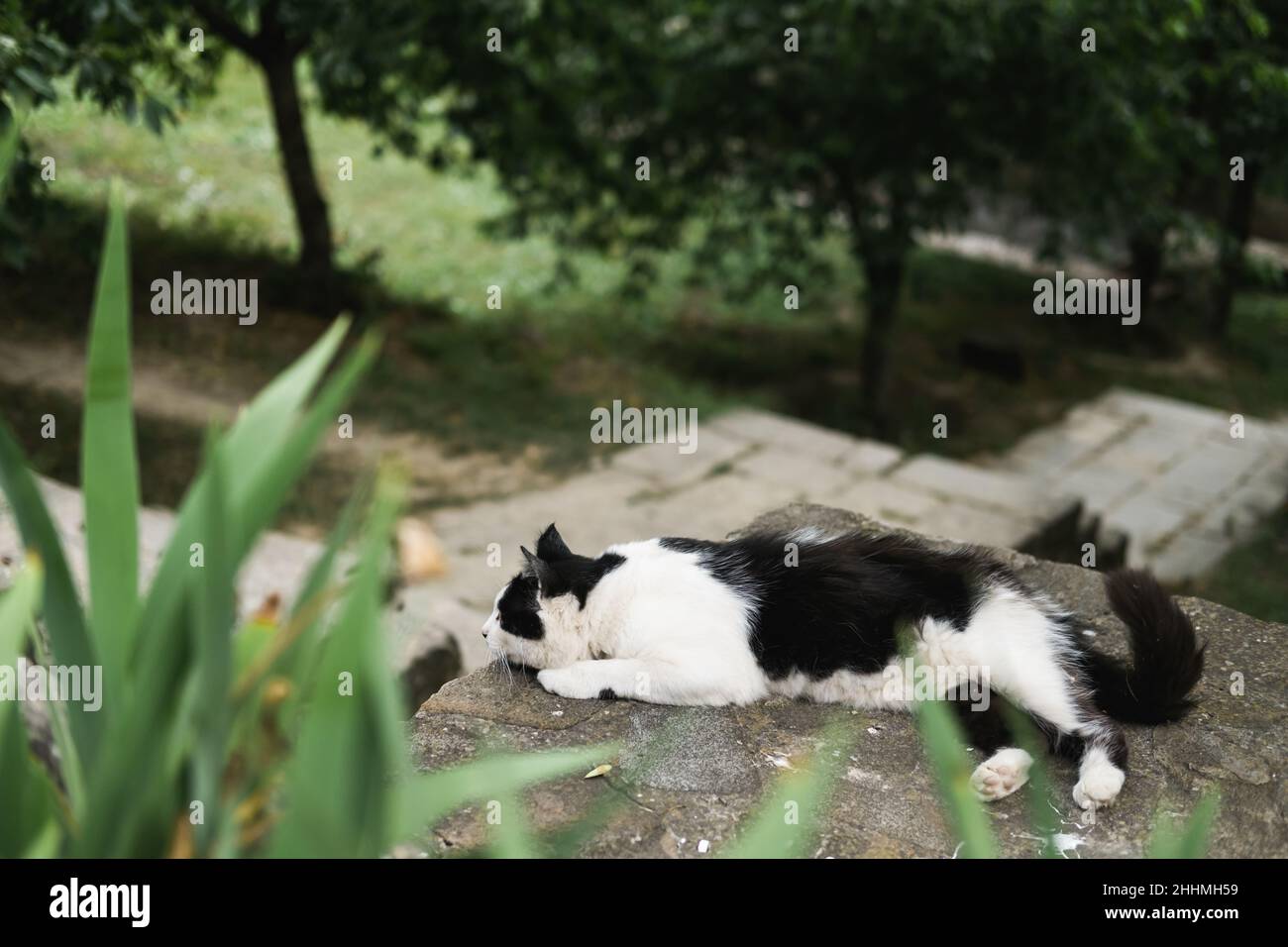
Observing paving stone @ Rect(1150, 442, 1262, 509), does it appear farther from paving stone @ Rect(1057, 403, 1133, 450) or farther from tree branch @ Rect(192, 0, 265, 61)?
tree branch @ Rect(192, 0, 265, 61)

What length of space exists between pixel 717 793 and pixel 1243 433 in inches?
309

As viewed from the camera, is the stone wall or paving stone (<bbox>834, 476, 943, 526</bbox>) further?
paving stone (<bbox>834, 476, 943, 526</bbox>)

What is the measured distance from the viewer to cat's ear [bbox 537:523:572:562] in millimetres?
2996

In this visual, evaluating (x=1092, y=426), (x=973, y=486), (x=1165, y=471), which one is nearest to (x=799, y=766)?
(x=973, y=486)

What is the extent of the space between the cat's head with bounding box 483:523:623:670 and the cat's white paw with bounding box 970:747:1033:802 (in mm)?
932

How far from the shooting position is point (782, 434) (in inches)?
282

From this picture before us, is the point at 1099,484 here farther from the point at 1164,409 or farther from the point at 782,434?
→ the point at 782,434

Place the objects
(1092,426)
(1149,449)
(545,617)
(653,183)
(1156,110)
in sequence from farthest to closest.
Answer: (1092,426) → (1149,449) → (653,183) → (1156,110) → (545,617)

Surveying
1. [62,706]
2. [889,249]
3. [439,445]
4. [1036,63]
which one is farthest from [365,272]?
[62,706]

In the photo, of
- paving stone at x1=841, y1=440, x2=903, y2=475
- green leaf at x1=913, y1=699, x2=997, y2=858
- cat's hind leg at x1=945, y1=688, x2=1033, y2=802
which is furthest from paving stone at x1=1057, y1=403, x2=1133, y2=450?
green leaf at x1=913, y1=699, x2=997, y2=858

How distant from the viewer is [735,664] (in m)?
2.71

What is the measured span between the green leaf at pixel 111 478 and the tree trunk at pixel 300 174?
262 inches

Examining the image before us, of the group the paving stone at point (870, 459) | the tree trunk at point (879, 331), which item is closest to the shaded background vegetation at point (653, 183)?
the tree trunk at point (879, 331)

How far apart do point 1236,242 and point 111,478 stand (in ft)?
27.7
